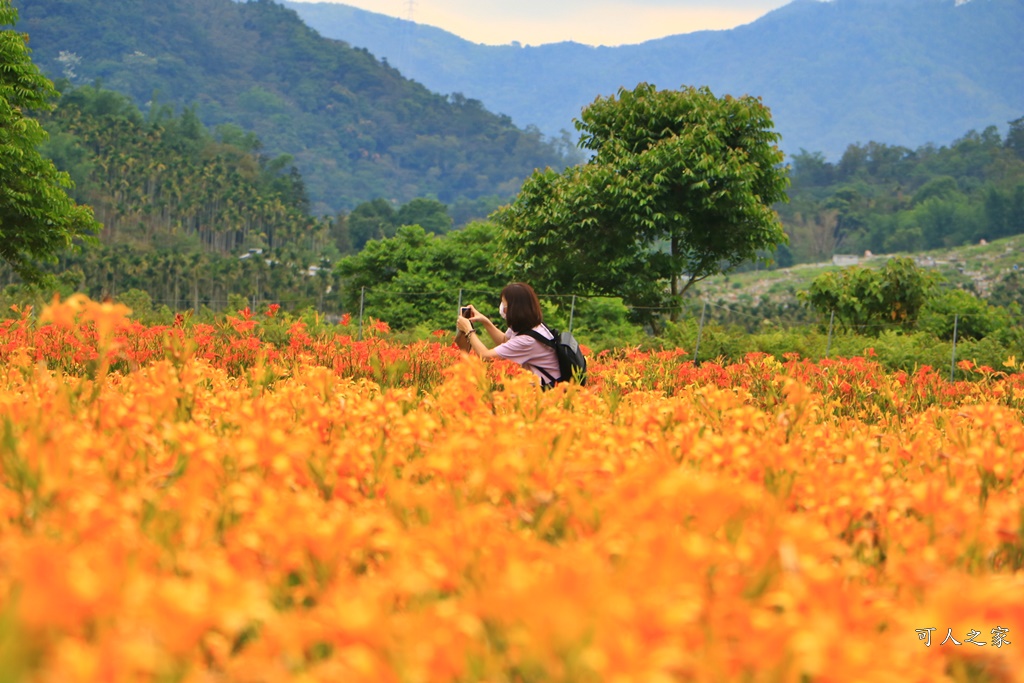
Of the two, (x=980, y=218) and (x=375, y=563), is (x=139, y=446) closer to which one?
(x=375, y=563)

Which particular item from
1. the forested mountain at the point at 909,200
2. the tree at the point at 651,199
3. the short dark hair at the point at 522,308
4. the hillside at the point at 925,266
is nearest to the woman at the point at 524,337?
the short dark hair at the point at 522,308

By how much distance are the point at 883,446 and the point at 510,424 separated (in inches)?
59.9

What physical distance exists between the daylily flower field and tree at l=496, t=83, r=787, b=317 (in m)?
17.2

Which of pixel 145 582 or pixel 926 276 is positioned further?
pixel 926 276

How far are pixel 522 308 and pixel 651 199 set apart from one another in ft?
46.6

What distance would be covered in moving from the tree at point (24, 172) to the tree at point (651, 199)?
9204mm

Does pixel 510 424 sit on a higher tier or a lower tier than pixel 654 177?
lower

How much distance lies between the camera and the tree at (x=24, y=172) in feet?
50.2

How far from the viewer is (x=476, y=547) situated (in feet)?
5.22

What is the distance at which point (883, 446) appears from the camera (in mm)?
3314

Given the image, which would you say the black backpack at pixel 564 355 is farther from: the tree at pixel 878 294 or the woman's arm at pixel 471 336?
the tree at pixel 878 294

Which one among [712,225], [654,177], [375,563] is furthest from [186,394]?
[712,225]

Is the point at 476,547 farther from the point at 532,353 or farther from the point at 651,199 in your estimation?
the point at 651,199

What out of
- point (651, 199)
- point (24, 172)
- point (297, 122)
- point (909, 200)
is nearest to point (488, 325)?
point (24, 172)
